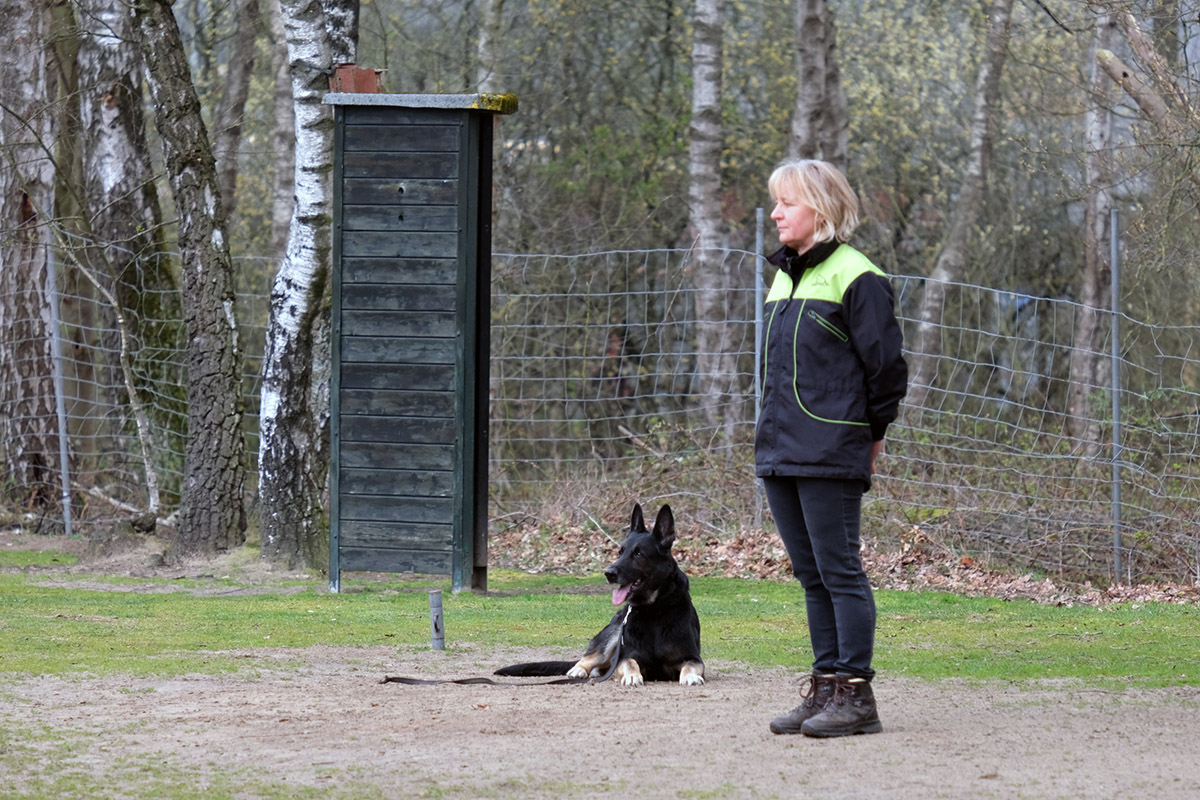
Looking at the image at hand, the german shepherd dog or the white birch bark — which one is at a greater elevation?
the white birch bark

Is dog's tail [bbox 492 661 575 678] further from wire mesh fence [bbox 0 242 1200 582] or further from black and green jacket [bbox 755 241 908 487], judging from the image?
wire mesh fence [bbox 0 242 1200 582]

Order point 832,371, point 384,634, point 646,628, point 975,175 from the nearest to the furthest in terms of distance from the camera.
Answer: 1. point 832,371
2. point 646,628
3. point 384,634
4. point 975,175

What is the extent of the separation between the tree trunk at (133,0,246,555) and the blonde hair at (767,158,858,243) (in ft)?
21.5

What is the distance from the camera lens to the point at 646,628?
6.13 metres

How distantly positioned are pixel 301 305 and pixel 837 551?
19.3 feet

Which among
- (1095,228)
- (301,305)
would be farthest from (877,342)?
(1095,228)

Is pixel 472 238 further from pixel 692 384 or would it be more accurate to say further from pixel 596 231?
pixel 596 231

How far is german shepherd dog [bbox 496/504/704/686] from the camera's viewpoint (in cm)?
600

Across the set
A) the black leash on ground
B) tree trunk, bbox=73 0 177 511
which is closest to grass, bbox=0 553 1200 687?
the black leash on ground

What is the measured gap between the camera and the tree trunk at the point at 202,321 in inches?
402

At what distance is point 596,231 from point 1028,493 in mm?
8996

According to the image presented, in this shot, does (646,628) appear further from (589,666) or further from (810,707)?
(810,707)

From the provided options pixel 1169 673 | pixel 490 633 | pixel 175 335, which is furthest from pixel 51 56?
pixel 1169 673

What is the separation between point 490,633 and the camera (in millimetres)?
7414
